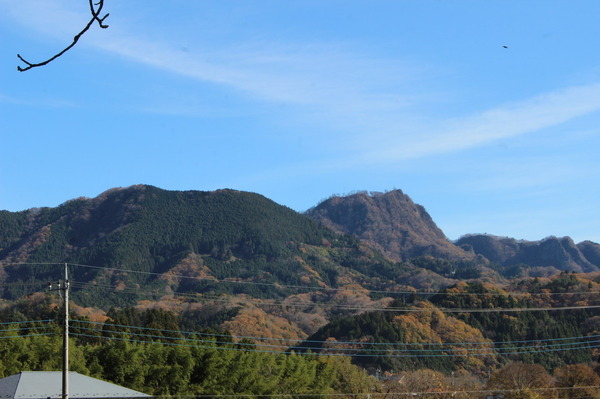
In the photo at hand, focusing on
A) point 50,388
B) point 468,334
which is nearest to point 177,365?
point 50,388

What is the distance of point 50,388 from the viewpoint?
157 feet

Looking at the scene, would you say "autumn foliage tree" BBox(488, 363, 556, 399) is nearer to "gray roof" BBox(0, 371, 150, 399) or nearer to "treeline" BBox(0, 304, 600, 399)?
"treeline" BBox(0, 304, 600, 399)

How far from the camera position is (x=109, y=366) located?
7144cm

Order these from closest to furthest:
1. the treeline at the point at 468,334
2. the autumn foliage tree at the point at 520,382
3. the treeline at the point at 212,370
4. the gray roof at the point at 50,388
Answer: the gray roof at the point at 50,388, the treeline at the point at 212,370, the autumn foliage tree at the point at 520,382, the treeline at the point at 468,334

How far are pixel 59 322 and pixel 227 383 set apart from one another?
2910 centimetres

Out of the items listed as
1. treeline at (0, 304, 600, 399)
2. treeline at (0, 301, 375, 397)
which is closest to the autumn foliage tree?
treeline at (0, 304, 600, 399)

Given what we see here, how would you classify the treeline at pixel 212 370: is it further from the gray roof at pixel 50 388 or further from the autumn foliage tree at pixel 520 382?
the gray roof at pixel 50 388

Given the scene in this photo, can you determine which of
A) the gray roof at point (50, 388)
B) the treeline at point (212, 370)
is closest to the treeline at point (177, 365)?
the treeline at point (212, 370)

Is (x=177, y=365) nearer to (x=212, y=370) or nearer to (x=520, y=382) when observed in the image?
(x=212, y=370)

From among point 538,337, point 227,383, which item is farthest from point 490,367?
point 227,383

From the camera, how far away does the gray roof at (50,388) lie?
47094mm

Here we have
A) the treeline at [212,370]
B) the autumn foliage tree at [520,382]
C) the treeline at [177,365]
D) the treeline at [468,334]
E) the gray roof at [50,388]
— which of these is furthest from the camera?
the treeline at [468,334]

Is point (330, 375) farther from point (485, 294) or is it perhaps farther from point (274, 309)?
point (274, 309)

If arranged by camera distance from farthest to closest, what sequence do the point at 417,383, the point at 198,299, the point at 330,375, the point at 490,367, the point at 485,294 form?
the point at 198,299, the point at 485,294, the point at 490,367, the point at 417,383, the point at 330,375
